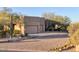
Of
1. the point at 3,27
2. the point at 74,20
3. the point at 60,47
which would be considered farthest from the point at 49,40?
the point at 3,27

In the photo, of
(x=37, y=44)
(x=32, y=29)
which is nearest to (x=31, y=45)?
(x=37, y=44)

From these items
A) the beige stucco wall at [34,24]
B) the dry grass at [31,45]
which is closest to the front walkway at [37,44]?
the dry grass at [31,45]

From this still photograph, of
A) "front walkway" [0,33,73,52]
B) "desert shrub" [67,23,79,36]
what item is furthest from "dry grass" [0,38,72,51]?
"desert shrub" [67,23,79,36]

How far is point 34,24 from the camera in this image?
309 cm

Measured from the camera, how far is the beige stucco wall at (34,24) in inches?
121

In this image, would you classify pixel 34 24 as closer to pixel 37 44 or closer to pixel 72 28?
pixel 37 44

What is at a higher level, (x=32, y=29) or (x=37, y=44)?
(x=32, y=29)

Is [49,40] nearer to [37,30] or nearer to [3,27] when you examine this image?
[37,30]

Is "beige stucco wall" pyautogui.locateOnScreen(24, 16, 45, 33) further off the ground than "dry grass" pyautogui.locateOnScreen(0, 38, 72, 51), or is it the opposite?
"beige stucco wall" pyautogui.locateOnScreen(24, 16, 45, 33)

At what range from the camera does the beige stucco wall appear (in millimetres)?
3072

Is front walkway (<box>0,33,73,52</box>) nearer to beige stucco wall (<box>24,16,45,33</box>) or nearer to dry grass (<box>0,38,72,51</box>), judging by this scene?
dry grass (<box>0,38,72,51</box>)

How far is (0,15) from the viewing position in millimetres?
3080

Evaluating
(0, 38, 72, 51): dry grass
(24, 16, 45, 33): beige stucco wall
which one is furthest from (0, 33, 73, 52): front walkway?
(24, 16, 45, 33): beige stucco wall

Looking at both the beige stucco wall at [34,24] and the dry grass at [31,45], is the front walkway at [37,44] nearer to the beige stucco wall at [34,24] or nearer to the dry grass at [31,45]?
the dry grass at [31,45]
